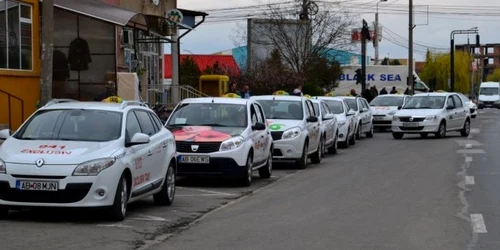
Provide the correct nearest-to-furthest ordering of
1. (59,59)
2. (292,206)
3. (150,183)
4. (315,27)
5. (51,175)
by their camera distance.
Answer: (51,175) < (150,183) < (292,206) < (59,59) < (315,27)

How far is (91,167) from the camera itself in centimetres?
1201

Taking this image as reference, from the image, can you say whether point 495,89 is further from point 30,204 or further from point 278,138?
point 30,204

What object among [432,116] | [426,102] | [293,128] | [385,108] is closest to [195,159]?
[293,128]

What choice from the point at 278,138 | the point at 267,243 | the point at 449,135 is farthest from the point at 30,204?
the point at 449,135

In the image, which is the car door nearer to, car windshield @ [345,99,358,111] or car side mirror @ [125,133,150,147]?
car side mirror @ [125,133,150,147]

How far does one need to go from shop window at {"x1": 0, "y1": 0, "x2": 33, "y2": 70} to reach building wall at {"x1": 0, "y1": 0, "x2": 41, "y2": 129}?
14 cm

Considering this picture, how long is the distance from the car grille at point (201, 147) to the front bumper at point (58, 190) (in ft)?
17.8

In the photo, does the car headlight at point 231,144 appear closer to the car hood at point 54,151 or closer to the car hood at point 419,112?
the car hood at point 54,151

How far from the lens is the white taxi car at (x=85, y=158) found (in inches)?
470

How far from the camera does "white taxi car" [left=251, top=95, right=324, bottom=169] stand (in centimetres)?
2181

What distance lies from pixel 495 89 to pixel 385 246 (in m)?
78.5

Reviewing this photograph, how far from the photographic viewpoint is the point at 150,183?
13.8m

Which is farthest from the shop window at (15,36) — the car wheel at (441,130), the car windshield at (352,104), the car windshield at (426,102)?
the car windshield at (426,102)

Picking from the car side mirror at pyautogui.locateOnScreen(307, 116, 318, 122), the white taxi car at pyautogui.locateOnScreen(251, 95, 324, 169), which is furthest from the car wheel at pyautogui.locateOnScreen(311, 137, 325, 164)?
the car side mirror at pyautogui.locateOnScreen(307, 116, 318, 122)
